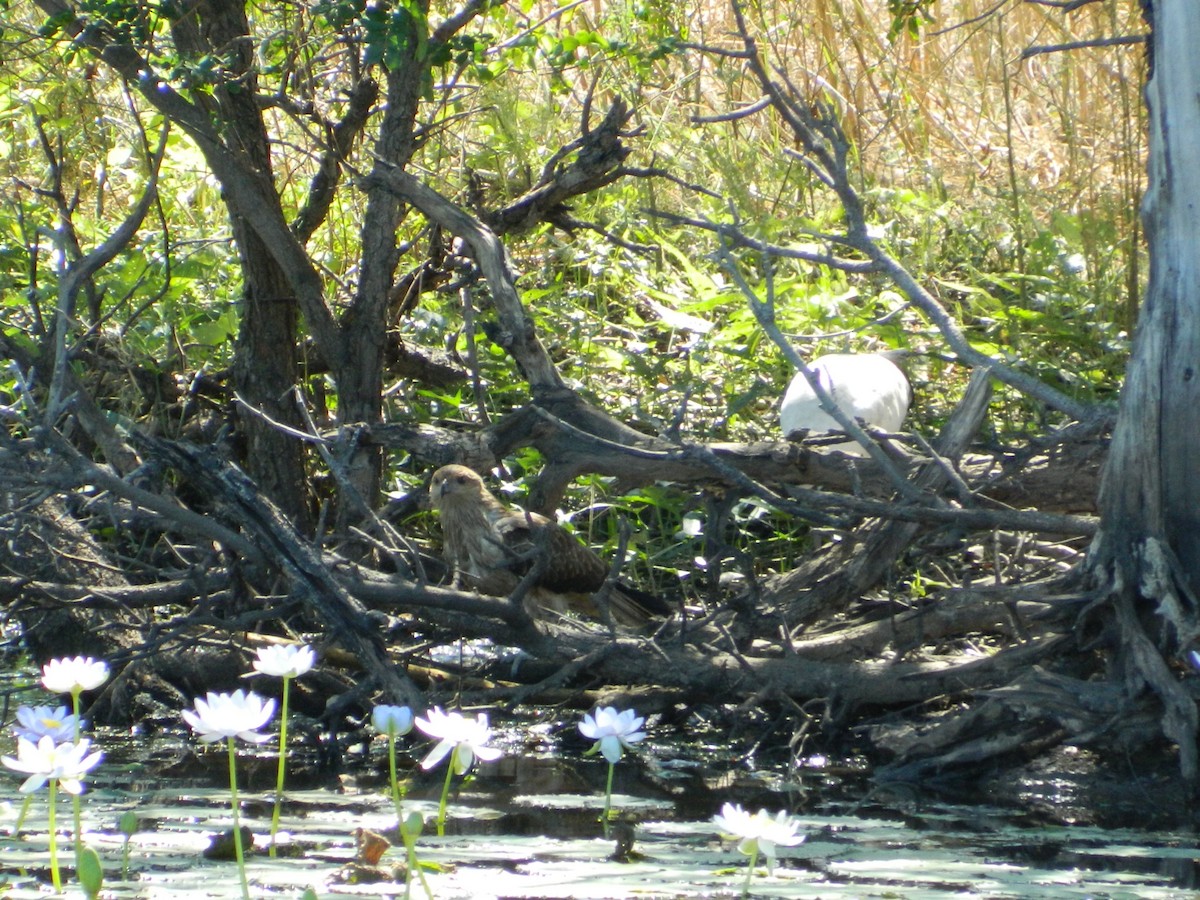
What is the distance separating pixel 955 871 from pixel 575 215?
214 inches

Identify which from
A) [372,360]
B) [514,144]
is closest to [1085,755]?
[372,360]

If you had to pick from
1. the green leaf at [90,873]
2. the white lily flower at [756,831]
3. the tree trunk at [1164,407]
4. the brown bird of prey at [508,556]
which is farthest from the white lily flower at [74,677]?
the brown bird of prey at [508,556]

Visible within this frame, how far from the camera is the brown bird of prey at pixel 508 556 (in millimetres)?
5281

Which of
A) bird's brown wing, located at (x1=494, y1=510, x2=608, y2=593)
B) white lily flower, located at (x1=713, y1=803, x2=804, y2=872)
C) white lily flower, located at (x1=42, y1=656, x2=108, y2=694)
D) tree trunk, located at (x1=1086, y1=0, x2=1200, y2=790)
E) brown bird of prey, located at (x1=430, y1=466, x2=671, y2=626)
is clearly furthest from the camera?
bird's brown wing, located at (x1=494, y1=510, x2=608, y2=593)

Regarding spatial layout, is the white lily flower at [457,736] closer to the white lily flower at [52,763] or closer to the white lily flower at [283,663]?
the white lily flower at [283,663]

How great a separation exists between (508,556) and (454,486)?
1.07 meters

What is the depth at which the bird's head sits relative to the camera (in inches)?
243

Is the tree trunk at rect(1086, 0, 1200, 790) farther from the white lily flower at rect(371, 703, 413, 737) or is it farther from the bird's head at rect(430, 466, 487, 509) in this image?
the bird's head at rect(430, 466, 487, 509)

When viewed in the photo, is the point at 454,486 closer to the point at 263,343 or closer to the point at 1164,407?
the point at 263,343

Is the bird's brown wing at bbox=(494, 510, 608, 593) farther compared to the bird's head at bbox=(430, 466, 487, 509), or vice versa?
the bird's head at bbox=(430, 466, 487, 509)

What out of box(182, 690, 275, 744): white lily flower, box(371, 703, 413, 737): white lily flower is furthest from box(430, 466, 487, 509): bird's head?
box(182, 690, 275, 744): white lily flower

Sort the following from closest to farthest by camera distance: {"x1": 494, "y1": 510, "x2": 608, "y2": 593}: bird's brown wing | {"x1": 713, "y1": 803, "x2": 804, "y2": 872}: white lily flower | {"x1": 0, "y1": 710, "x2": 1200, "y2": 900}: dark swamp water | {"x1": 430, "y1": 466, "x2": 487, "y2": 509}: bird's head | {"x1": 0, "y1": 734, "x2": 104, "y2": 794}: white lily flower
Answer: {"x1": 713, "y1": 803, "x2": 804, "y2": 872}: white lily flower
{"x1": 0, "y1": 734, "x2": 104, "y2": 794}: white lily flower
{"x1": 0, "y1": 710, "x2": 1200, "y2": 900}: dark swamp water
{"x1": 494, "y1": 510, "x2": 608, "y2": 593}: bird's brown wing
{"x1": 430, "y1": 466, "x2": 487, "y2": 509}: bird's head

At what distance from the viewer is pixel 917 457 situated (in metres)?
4.46

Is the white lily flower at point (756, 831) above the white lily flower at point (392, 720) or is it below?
below
